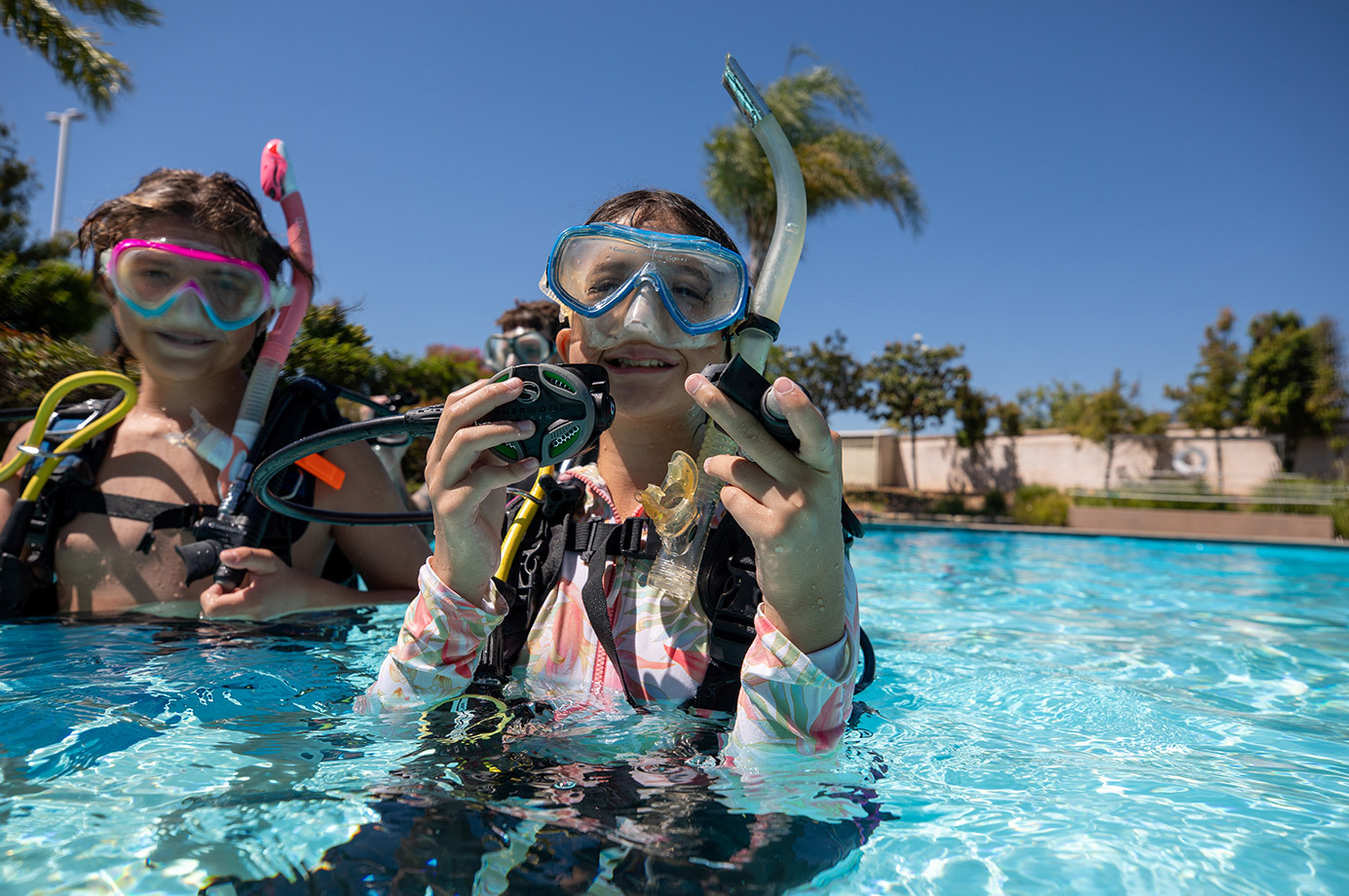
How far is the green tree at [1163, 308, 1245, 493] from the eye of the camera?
26.4 m

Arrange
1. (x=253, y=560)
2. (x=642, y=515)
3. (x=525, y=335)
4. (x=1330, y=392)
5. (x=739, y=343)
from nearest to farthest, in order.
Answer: (x=739, y=343)
(x=642, y=515)
(x=253, y=560)
(x=525, y=335)
(x=1330, y=392)

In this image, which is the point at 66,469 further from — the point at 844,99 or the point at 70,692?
the point at 844,99

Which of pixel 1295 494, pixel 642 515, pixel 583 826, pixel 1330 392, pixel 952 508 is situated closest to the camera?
pixel 583 826

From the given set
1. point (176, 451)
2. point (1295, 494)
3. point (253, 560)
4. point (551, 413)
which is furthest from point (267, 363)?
point (1295, 494)

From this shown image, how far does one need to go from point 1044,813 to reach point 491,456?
1.32 metres

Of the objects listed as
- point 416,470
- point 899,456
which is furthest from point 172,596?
point 899,456

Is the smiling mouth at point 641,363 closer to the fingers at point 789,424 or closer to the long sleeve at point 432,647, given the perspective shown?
the fingers at point 789,424

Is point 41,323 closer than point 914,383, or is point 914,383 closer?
point 41,323

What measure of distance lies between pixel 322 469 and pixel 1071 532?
15140mm

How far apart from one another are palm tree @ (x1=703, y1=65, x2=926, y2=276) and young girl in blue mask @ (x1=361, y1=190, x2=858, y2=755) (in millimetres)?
14726

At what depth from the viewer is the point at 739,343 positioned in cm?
152

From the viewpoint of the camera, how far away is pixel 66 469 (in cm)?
247

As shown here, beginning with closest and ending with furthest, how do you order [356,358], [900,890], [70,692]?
[900,890]
[70,692]
[356,358]

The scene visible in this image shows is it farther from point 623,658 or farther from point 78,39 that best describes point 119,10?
point 623,658
